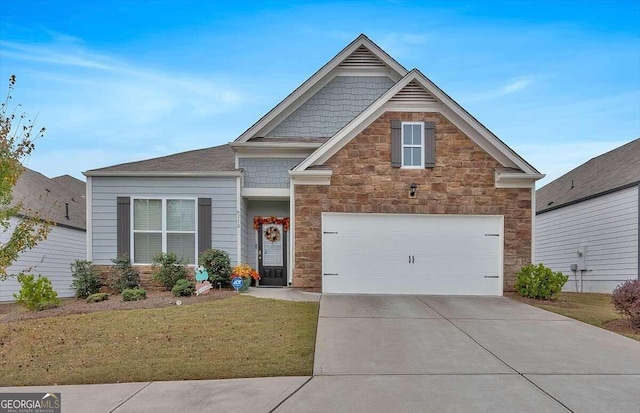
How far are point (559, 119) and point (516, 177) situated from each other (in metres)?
4.85

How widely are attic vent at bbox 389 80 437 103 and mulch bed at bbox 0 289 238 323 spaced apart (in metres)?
7.06

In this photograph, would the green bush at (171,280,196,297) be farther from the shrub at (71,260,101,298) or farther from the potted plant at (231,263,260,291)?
the shrub at (71,260,101,298)

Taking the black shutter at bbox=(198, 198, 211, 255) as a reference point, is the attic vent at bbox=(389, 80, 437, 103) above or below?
above

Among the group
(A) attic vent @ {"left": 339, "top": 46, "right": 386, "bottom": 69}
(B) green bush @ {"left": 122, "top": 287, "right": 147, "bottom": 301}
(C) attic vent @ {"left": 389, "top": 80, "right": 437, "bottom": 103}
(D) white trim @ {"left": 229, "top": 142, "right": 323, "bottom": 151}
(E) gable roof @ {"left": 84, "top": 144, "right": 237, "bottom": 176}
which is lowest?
(B) green bush @ {"left": 122, "top": 287, "right": 147, "bottom": 301}

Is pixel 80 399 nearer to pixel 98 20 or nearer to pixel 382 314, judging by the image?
pixel 382 314

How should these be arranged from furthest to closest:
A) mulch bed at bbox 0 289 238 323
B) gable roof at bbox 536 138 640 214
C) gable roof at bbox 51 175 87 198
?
gable roof at bbox 51 175 87 198 < gable roof at bbox 536 138 640 214 < mulch bed at bbox 0 289 238 323

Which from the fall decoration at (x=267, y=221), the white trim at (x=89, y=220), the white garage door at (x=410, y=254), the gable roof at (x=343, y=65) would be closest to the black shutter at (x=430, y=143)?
the white garage door at (x=410, y=254)

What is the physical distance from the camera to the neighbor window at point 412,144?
1476 cm

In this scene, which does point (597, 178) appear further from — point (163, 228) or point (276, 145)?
point (163, 228)

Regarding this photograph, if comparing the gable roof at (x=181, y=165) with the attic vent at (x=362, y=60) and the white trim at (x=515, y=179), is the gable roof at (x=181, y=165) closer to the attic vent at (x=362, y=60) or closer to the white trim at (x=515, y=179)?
the attic vent at (x=362, y=60)

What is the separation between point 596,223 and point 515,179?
20.0ft

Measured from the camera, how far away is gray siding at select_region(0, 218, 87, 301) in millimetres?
18125

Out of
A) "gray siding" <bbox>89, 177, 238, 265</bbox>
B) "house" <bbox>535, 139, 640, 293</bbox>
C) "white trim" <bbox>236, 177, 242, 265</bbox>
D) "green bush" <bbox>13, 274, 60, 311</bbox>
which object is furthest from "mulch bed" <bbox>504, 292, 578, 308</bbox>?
"green bush" <bbox>13, 274, 60, 311</bbox>

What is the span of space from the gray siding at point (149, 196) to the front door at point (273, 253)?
6.18ft
